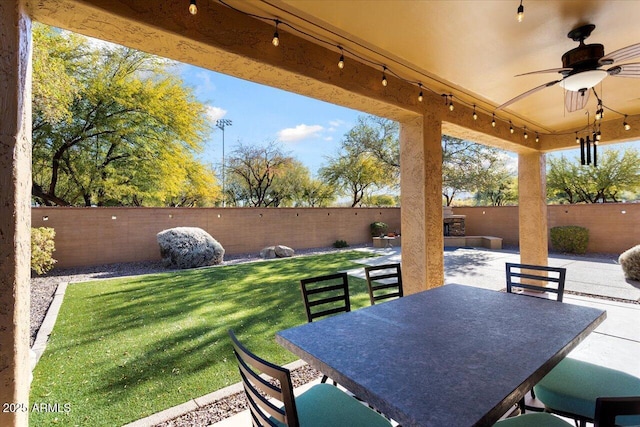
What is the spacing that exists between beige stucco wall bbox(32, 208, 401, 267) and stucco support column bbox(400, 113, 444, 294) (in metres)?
7.53

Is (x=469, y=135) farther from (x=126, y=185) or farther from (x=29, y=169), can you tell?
(x=126, y=185)

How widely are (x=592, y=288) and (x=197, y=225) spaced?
9654mm

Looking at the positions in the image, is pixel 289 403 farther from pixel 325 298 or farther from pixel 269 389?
pixel 325 298

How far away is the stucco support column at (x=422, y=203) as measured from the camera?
3490 mm

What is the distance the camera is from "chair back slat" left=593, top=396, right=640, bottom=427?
0.81 meters

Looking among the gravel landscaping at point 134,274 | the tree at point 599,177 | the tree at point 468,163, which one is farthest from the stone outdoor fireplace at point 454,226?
the tree at point 599,177

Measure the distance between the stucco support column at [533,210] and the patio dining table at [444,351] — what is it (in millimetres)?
4257

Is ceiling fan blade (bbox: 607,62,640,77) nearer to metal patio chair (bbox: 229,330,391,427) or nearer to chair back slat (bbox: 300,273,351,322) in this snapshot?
chair back slat (bbox: 300,273,351,322)

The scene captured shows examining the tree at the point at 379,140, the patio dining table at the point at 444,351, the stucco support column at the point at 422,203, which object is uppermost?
the tree at the point at 379,140

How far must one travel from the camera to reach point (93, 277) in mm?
6582

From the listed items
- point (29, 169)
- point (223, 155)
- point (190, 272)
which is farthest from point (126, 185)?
point (29, 169)

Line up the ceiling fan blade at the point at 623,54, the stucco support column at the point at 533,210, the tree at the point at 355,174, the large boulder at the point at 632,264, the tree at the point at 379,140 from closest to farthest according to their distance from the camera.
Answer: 1. the ceiling fan blade at the point at 623,54
2. the stucco support column at the point at 533,210
3. the large boulder at the point at 632,264
4. the tree at the point at 379,140
5. the tree at the point at 355,174

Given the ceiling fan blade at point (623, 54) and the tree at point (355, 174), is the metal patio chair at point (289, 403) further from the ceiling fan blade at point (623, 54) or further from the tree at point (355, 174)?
the tree at point (355, 174)

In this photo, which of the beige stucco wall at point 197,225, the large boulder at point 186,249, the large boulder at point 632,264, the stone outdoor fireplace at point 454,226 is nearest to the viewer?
the large boulder at point 632,264
